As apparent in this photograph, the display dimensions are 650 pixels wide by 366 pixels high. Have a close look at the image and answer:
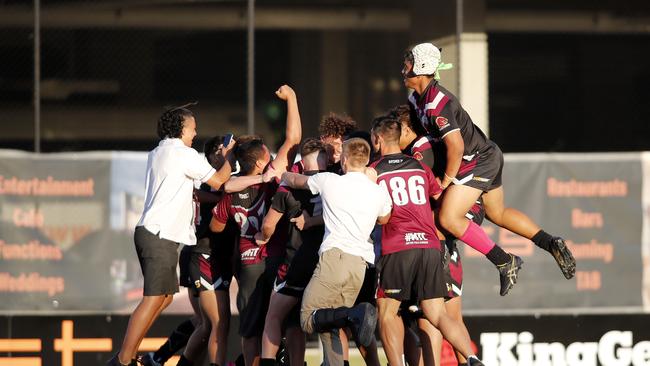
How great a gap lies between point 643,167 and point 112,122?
17.1 meters

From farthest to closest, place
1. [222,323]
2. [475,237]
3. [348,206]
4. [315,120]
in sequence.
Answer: [315,120] → [222,323] → [475,237] → [348,206]

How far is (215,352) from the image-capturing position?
9.30 metres

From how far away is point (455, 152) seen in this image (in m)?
8.45

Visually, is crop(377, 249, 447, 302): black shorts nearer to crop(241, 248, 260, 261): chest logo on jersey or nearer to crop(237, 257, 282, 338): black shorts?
crop(237, 257, 282, 338): black shorts

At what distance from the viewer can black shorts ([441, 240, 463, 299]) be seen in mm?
8883

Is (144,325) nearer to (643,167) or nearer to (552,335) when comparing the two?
(552,335)

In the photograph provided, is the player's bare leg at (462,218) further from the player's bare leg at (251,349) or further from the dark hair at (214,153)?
the dark hair at (214,153)

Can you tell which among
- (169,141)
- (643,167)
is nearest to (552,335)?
(643,167)

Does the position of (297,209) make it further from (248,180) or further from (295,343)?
(295,343)

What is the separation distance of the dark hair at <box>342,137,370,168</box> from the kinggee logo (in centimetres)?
359

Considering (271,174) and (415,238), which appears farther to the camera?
(271,174)

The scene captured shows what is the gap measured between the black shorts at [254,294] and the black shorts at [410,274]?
0.90 metres

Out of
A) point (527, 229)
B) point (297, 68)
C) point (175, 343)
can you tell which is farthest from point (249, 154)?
point (297, 68)

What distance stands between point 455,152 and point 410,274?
91 centimetres
